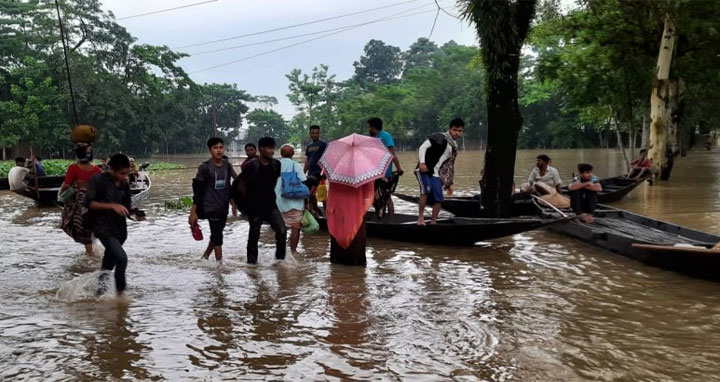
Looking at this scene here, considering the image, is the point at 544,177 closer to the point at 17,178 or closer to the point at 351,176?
the point at 351,176

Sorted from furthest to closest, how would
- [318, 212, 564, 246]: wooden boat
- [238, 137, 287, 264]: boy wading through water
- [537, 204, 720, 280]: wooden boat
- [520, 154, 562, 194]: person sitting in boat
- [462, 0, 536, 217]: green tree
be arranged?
[520, 154, 562, 194]: person sitting in boat → [462, 0, 536, 217]: green tree → [318, 212, 564, 246]: wooden boat → [238, 137, 287, 264]: boy wading through water → [537, 204, 720, 280]: wooden boat

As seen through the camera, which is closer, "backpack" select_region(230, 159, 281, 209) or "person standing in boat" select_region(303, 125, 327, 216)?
"backpack" select_region(230, 159, 281, 209)

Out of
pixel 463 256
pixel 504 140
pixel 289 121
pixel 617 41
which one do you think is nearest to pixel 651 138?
pixel 617 41

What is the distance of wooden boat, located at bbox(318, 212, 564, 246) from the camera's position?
7910mm

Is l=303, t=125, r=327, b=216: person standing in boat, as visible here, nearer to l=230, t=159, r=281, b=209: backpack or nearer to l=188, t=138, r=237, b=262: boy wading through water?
l=230, t=159, r=281, b=209: backpack

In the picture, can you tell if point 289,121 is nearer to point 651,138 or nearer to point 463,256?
point 651,138

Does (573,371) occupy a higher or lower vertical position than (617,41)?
lower

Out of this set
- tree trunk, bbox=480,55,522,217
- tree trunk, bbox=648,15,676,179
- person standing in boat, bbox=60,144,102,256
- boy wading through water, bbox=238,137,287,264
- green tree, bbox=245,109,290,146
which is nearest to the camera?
boy wading through water, bbox=238,137,287,264

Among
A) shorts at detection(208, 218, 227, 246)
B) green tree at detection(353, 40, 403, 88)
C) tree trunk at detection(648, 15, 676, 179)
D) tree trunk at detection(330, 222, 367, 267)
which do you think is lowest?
tree trunk at detection(330, 222, 367, 267)

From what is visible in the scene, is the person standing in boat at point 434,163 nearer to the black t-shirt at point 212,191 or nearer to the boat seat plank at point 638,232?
the boat seat plank at point 638,232

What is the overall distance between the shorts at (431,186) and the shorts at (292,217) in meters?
1.99

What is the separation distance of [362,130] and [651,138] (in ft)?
159

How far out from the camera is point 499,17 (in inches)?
377

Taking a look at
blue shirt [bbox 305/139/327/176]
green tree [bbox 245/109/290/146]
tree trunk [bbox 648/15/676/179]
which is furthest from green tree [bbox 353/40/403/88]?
blue shirt [bbox 305/139/327/176]
